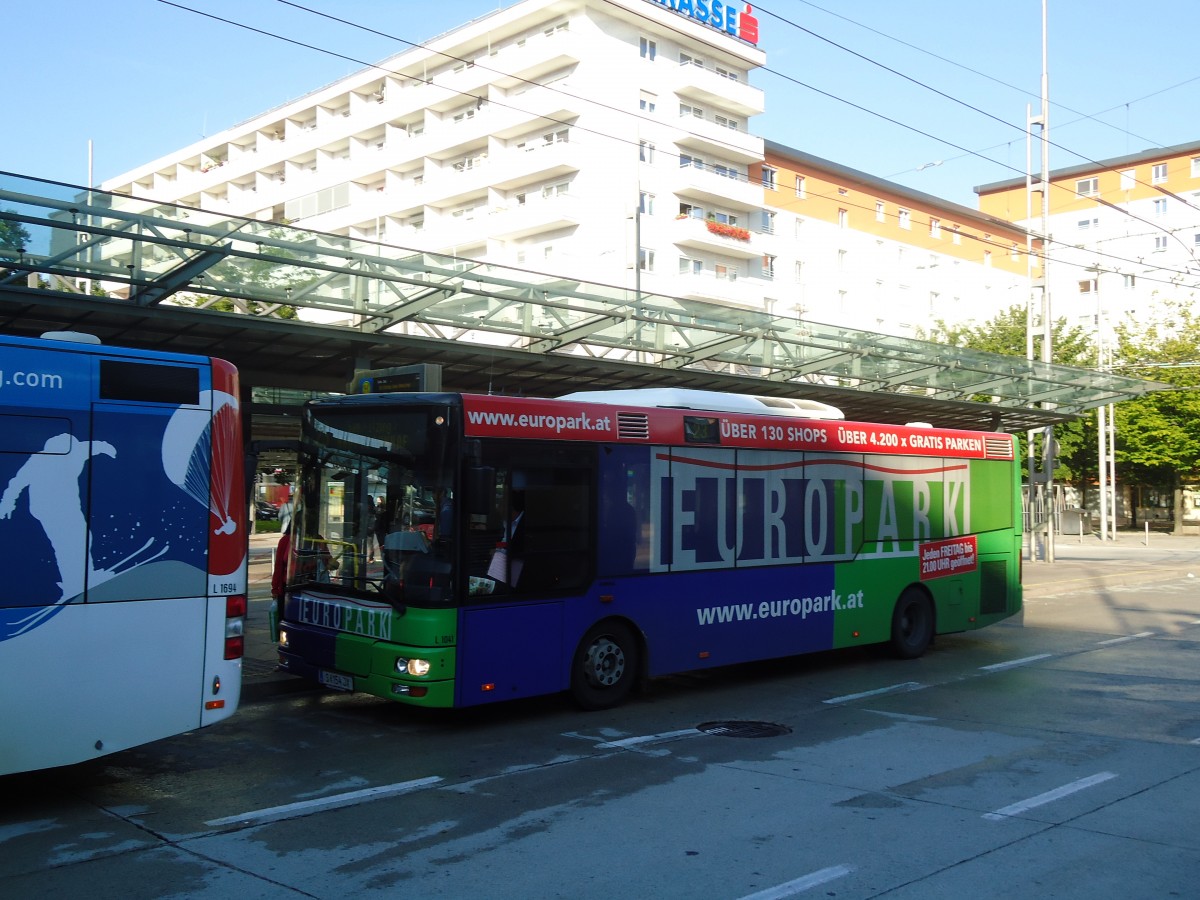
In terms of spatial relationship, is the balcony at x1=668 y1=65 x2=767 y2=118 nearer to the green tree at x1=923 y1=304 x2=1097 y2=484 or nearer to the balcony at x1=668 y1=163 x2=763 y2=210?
the balcony at x1=668 y1=163 x2=763 y2=210

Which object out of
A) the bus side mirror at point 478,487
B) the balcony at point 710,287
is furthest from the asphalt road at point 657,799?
the balcony at point 710,287

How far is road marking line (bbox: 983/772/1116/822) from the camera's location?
6.99 metres

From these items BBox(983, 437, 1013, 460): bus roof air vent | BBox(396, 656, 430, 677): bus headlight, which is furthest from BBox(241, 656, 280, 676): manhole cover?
BBox(983, 437, 1013, 460): bus roof air vent

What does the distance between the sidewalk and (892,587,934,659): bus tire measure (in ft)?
23.4

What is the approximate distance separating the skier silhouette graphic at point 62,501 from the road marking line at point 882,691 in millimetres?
7303

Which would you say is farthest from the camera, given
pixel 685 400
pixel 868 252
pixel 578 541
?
pixel 868 252

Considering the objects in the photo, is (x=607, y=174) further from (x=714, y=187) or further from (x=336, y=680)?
(x=336, y=680)

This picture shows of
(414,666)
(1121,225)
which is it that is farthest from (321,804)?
(1121,225)

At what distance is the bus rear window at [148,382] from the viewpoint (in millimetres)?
7035

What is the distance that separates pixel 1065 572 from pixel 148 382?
26889mm

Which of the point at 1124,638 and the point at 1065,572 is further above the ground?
the point at 1065,572

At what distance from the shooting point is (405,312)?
47.2 feet

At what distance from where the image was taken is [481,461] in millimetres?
9453

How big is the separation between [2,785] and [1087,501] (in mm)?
62011
